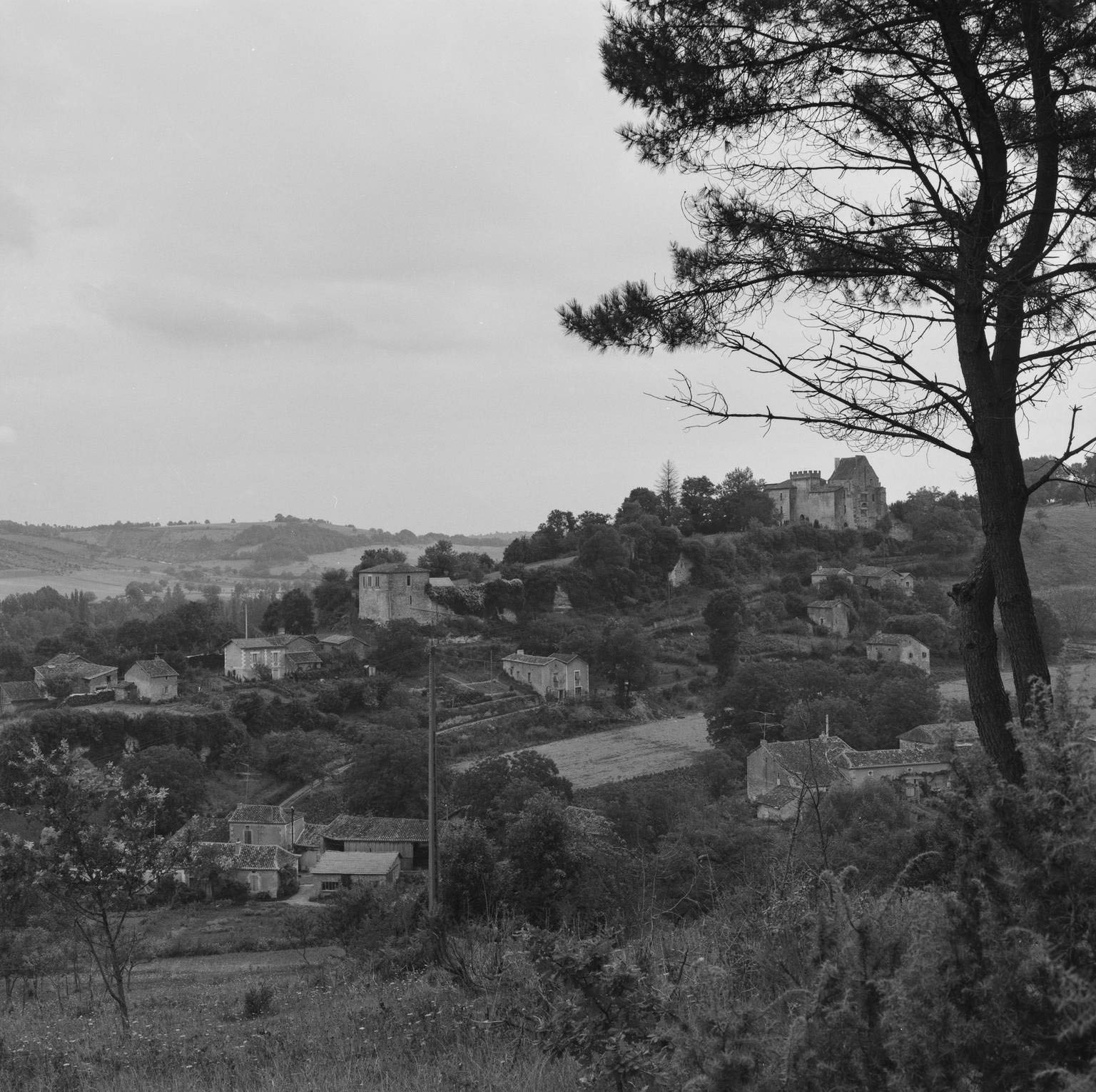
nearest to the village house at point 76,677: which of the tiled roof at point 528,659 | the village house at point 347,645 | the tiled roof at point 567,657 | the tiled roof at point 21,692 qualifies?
the tiled roof at point 21,692

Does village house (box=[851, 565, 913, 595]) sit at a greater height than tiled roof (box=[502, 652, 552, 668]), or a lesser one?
greater

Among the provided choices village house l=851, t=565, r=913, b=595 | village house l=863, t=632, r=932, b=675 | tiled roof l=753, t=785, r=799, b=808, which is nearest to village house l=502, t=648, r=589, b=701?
village house l=863, t=632, r=932, b=675

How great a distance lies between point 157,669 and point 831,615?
2248 centimetres

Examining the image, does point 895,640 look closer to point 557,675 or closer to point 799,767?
point 557,675

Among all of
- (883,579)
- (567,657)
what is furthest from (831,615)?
(567,657)

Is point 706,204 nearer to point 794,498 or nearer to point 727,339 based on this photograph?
point 727,339

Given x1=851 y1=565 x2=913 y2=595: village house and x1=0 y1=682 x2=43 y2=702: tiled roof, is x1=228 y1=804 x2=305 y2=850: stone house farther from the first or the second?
x1=851 y1=565 x2=913 y2=595: village house

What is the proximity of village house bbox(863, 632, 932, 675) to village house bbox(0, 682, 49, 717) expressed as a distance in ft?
82.3

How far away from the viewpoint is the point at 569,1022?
7.25ft

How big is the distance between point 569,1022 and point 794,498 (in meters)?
43.7

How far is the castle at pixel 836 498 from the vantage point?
4350 cm

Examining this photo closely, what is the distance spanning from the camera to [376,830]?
17203mm

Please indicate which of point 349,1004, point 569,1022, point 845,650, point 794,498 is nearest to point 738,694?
point 845,650

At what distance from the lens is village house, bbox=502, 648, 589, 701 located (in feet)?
94.2
